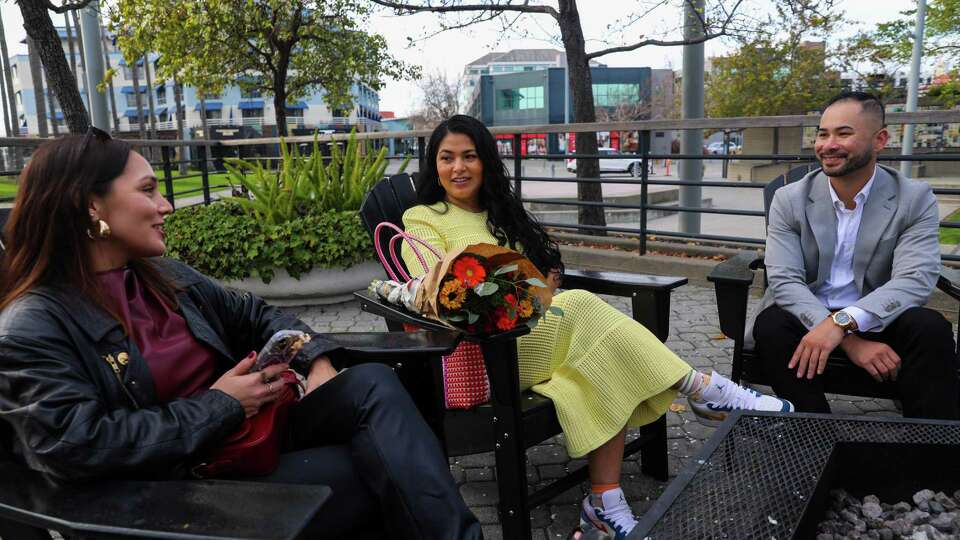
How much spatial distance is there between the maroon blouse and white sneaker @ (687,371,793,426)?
1.60 meters

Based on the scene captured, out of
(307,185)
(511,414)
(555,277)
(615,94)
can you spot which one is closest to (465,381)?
(511,414)

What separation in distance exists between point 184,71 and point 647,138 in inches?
497

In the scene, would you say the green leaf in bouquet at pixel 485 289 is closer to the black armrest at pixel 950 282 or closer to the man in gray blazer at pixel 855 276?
the man in gray blazer at pixel 855 276

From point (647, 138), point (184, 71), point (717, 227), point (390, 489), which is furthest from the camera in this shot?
point (184, 71)

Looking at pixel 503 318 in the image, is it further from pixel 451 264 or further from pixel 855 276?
pixel 855 276

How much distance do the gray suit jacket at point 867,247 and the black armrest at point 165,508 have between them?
2.17 metres

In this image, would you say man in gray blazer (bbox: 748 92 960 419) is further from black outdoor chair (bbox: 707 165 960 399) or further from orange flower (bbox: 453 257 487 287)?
orange flower (bbox: 453 257 487 287)

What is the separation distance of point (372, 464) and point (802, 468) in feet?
3.34

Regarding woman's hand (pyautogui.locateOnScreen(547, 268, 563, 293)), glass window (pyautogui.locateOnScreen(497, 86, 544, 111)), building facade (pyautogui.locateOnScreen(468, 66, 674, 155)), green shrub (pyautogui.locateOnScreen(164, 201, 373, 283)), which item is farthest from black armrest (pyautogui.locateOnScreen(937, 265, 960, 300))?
glass window (pyautogui.locateOnScreen(497, 86, 544, 111))

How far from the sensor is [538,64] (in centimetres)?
9781

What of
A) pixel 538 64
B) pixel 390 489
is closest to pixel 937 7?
pixel 390 489

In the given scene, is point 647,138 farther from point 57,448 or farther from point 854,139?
point 57,448

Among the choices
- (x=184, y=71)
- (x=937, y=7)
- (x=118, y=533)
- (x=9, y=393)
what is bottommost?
(x=118, y=533)

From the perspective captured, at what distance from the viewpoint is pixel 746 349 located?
279 centimetres
